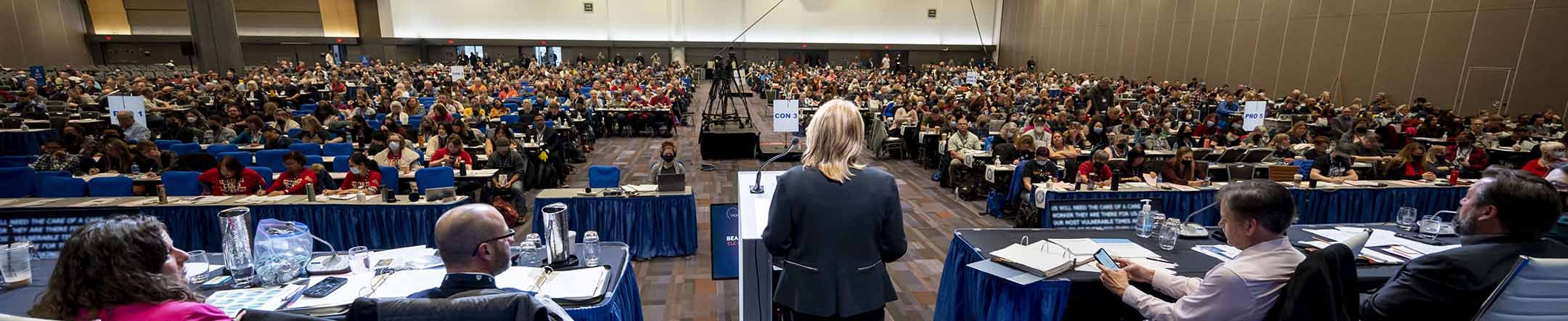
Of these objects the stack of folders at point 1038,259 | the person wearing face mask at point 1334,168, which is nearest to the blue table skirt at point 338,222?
the stack of folders at point 1038,259

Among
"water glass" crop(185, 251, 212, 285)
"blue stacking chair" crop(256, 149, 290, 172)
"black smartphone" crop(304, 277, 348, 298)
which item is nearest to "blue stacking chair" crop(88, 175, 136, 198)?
"blue stacking chair" crop(256, 149, 290, 172)

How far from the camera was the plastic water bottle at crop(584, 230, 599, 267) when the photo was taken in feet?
10.6

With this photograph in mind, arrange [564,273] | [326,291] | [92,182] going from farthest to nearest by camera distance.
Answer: [92,182], [564,273], [326,291]

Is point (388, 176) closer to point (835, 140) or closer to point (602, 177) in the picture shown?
point (602, 177)

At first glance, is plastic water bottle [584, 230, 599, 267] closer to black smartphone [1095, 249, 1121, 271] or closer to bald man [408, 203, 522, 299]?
bald man [408, 203, 522, 299]

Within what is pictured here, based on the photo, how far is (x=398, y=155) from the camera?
25.0 feet

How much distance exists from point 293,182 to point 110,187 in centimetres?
154

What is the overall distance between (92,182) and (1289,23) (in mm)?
22851

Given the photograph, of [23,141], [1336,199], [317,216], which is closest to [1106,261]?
[1336,199]

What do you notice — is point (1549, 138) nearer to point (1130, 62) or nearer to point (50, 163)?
point (1130, 62)

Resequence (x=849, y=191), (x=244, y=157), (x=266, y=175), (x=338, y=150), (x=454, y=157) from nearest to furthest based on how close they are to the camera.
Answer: (x=849, y=191) → (x=266, y=175) → (x=454, y=157) → (x=244, y=157) → (x=338, y=150)

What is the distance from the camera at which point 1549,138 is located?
9586 mm

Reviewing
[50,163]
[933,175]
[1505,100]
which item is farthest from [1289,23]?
[50,163]

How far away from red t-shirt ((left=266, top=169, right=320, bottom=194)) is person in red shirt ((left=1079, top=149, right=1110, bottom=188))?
752 cm
